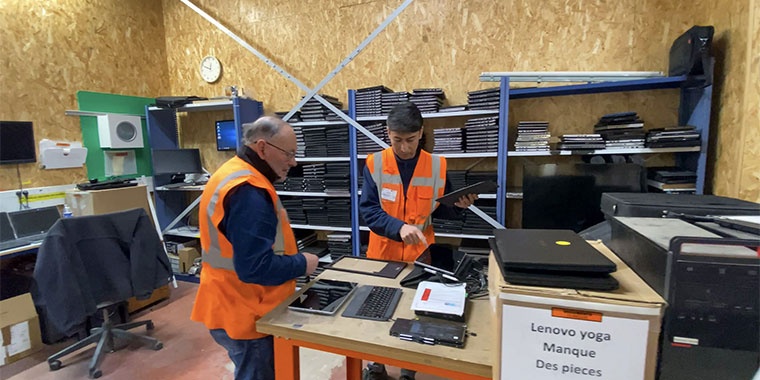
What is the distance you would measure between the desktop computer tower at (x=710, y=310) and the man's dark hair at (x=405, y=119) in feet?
3.93

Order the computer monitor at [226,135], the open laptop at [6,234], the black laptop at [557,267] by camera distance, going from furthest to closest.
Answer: the computer monitor at [226,135] < the open laptop at [6,234] < the black laptop at [557,267]

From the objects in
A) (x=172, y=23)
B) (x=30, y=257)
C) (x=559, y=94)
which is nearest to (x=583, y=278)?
(x=559, y=94)

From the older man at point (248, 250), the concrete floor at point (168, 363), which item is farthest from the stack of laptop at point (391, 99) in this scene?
the concrete floor at point (168, 363)

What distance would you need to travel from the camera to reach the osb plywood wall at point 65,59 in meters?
3.04

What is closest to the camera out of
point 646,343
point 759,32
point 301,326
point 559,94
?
point 646,343

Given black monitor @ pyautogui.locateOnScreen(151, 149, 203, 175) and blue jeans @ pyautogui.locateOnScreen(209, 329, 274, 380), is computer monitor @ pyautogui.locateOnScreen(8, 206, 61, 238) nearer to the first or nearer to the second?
black monitor @ pyautogui.locateOnScreen(151, 149, 203, 175)

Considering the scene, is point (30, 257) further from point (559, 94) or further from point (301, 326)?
point (559, 94)

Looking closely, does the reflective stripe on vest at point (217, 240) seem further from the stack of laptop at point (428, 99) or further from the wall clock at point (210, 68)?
the wall clock at point (210, 68)

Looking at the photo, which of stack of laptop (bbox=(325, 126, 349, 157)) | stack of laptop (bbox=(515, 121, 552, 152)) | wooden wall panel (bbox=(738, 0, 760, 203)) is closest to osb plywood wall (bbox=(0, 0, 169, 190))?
stack of laptop (bbox=(325, 126, 349, 157))

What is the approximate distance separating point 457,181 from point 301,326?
210 cm

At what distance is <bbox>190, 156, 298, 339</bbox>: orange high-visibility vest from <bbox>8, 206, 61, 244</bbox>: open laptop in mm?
2386

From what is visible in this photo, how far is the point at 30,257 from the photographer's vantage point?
2.88m

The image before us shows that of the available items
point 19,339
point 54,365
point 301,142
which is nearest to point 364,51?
point 301,142

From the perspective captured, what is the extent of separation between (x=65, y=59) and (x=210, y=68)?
1.28 m
